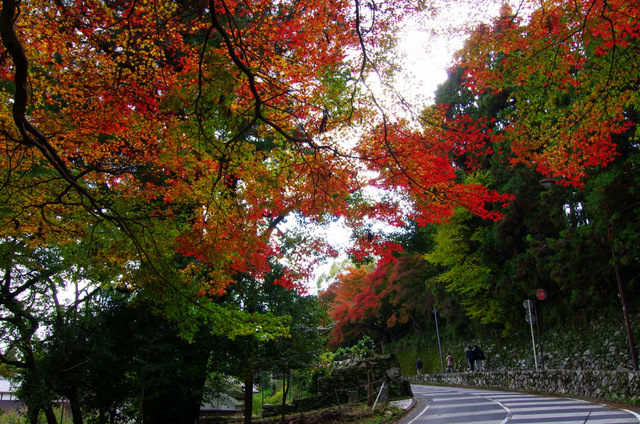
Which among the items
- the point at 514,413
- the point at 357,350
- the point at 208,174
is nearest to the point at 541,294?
the point at 514,413


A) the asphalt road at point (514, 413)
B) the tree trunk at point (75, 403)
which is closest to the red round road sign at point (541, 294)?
the asphalt road at point (514, 413)

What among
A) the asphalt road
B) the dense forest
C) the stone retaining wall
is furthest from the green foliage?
the asphalt road

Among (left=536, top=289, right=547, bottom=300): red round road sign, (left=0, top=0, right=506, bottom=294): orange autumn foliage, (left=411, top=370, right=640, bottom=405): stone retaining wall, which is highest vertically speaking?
(left=0, top=0, right=506, bottom=294): orange autumn foliage

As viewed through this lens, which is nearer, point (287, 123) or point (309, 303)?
point (287, 123)

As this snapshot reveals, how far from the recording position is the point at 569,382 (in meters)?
12.5

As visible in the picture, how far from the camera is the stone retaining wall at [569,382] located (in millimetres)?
10078

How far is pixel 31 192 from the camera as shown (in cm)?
651

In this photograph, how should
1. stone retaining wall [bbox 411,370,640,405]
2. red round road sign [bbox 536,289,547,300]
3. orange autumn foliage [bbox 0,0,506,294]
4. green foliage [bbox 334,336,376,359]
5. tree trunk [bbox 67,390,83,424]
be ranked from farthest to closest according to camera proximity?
green foliage [bbox 334,336,376,359]
red round road sign [bbox 536,289,547,300]
tree trunk [bbox 67,390,83,424]
stone retaining wall [bbox 411,370,640,405]
orange autumn foliage [bbox 0,0,506,294]

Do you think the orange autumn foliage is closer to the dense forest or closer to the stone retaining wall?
the dense forest

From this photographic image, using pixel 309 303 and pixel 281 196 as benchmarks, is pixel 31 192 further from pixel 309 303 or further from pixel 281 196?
pixel 309 303

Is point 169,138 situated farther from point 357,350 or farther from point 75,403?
point 357,350

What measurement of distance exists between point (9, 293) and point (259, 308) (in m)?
7.58

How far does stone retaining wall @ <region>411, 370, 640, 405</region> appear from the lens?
10.1m

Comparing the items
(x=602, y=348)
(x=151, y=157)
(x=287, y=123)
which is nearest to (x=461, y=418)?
(x=287, y=123)
